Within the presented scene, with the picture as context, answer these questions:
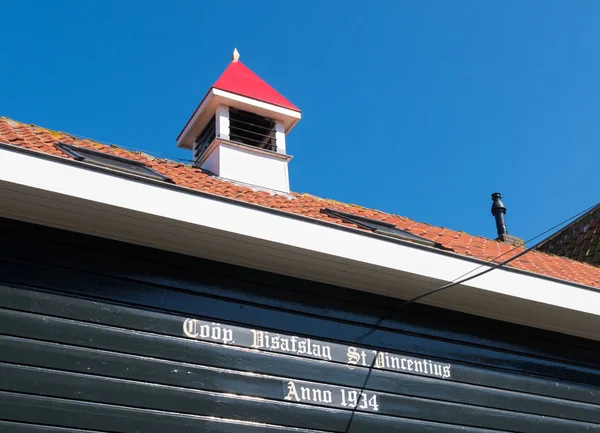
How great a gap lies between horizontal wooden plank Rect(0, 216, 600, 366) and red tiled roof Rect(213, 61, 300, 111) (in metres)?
3.46

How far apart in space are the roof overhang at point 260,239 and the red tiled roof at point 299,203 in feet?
0.91

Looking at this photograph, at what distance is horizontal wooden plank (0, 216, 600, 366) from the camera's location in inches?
203

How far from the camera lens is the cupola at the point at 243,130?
8.28m

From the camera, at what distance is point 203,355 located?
5305mm

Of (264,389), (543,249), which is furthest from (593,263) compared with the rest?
(264,389)

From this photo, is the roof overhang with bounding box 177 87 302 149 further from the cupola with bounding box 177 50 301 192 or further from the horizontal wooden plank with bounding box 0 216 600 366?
the horizontal wooden plank with bounding box 0 216 600 366

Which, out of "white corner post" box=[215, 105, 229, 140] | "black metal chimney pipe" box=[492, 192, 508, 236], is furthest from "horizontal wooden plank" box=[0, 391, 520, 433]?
"black metal chimney pipe" box=[492, 192, 508, 236]

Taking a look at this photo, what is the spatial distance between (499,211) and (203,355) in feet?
26.1

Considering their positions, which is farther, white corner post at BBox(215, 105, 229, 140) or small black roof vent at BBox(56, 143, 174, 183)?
white corner post at BBox(215, 105, 229, 140)

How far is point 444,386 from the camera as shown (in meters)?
6.26

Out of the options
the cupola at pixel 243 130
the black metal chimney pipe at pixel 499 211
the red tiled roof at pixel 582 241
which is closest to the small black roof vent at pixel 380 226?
the cupola at pixel 243 130

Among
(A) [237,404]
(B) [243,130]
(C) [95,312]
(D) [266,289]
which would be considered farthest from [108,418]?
(B) [243,130]

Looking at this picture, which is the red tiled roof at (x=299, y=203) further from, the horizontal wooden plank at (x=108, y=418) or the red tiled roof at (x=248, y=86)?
the horizontal wooden plank at (x=108, y=418)

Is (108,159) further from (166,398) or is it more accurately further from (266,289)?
(166,398)
